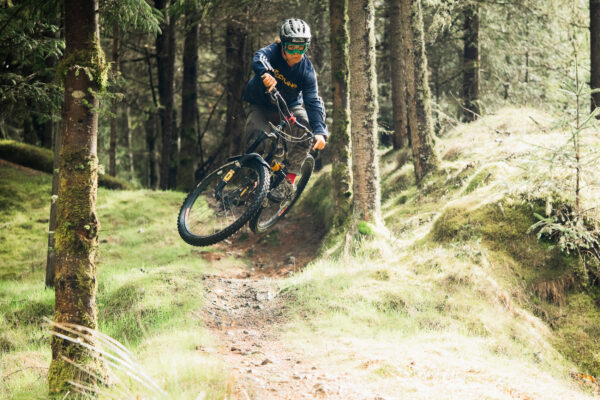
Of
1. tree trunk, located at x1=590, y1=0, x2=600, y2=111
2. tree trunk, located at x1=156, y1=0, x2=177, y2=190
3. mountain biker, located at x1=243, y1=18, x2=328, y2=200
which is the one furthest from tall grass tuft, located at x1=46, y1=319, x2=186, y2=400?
tree trunk, located at x1=590, y1=0, x2=600, y2=111

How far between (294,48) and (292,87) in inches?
27.0

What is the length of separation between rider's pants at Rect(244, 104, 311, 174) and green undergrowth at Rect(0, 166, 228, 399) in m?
2.40

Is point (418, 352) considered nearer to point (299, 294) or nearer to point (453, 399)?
point (453, 399)

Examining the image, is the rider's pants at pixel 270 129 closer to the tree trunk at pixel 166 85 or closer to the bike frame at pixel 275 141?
the bike frame at pixel 275 141

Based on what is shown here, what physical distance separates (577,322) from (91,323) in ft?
20.9

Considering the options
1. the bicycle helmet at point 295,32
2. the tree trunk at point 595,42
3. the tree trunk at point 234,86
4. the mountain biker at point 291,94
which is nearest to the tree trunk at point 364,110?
the mountain biker at point 291,94

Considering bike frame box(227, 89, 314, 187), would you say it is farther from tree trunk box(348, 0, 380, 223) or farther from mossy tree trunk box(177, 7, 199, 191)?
mossy tree trunk box(177, 7, 199, 191)

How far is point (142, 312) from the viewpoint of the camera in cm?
704

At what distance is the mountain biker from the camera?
5.66 m

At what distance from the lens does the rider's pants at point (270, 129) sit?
6195 millimetres

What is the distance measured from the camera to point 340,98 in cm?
963

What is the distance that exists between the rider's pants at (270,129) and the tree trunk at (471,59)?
10312 mm

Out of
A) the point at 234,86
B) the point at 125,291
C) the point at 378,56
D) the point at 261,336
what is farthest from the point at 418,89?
the point at 234,86

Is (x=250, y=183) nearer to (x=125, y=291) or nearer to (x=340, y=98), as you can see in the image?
(x=125, y=291)
